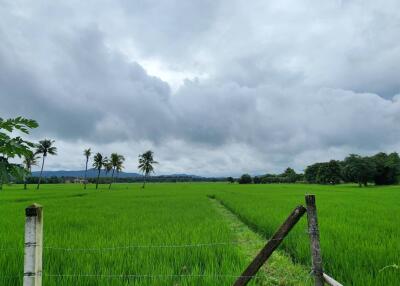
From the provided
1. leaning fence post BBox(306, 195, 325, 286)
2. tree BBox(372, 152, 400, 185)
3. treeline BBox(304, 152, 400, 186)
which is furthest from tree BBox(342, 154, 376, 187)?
leaning fence post BBox(306, 195, 325, 286)

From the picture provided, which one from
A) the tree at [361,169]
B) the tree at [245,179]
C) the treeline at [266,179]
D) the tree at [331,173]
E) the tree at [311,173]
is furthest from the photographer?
the tree at [311,173]

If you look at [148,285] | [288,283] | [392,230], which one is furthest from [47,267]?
[392,230]

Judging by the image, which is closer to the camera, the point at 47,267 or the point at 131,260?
the point at 47,267

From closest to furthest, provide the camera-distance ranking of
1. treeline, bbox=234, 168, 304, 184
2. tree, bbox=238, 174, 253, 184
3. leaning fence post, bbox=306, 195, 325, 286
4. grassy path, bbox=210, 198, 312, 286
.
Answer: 1. leaning fence post, bbox=306, 195, 325, 286
2. grassy path, bbox=210, 198, 312, 286
3. tree, bbox=238, 174, 253, 184
4. treeline, bbox=234, 168, 304, 184

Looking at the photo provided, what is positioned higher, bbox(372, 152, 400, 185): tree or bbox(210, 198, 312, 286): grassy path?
bbox(372, 152, 400, 185): tree

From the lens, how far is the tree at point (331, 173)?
79500 millimetres

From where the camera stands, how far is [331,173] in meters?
79.8

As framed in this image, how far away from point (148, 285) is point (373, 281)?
3088 millimetres

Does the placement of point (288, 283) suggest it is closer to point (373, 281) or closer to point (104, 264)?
point (373, 281)

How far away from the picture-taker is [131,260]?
5.37m

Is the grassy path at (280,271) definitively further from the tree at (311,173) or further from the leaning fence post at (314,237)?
the tree at (311,173)

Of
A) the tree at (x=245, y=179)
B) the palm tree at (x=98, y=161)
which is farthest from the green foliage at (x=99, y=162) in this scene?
the tree at (x=245, y=179)

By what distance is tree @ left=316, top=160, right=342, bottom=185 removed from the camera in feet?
261

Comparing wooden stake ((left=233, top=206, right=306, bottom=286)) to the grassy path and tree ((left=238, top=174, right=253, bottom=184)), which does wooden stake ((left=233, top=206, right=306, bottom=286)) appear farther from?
tree ((left=238, top=174, right=253, bottom=184))
